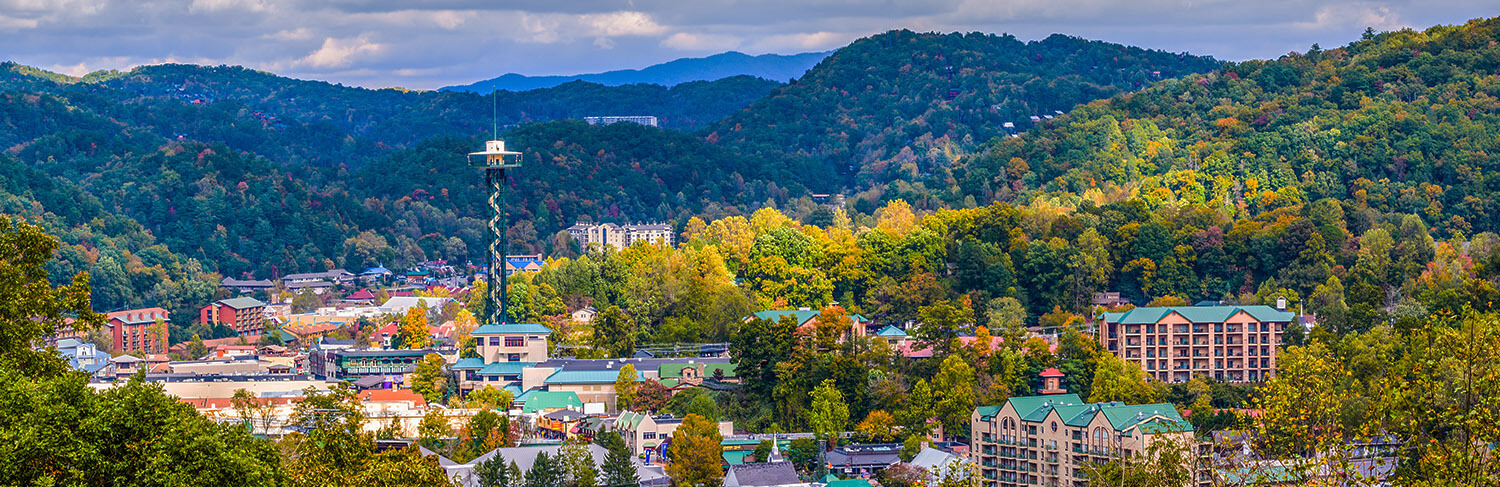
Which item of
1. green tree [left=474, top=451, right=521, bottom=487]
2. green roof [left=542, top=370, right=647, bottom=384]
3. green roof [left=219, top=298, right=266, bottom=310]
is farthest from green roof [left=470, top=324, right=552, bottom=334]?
green roof [left=219, top=298, right=266, bottom=310]

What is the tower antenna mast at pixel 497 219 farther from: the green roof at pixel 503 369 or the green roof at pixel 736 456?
the green roof at pixel 736 456

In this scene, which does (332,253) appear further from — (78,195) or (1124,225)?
(1124,225)

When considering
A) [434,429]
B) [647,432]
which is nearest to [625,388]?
[647,432]

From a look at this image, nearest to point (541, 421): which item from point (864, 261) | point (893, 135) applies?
point (864, 261)

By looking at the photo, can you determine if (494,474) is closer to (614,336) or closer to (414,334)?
(614,336)

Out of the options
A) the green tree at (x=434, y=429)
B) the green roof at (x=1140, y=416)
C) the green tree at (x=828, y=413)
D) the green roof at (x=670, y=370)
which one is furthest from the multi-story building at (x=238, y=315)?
the green roof at (x=1140, y=416)

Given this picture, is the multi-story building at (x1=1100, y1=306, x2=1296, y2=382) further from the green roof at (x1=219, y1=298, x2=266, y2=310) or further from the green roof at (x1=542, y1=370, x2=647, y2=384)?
the green roof at (x1=219, y1=298, x2=266, y2=310)
